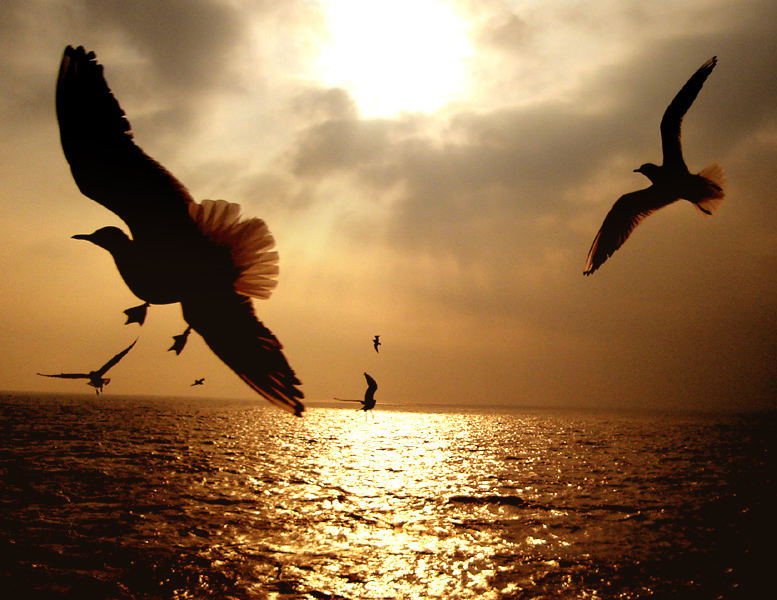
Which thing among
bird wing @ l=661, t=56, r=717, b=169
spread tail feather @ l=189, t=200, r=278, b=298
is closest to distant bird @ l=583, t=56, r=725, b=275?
bird wing @ l=661, t=56, r=717, b=169

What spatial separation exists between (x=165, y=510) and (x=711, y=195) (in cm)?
2130

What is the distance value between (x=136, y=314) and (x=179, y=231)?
433mm

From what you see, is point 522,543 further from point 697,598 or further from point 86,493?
point 86,493

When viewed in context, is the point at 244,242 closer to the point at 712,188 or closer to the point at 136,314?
the point at 136,314

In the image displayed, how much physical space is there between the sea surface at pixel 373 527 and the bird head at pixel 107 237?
1351cm

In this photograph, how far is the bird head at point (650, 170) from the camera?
297 inches

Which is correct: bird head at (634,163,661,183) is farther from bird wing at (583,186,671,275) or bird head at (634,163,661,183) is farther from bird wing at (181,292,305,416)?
bird wing at (181,292,305,416)

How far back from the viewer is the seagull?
2412mm

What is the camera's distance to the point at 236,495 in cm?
2497

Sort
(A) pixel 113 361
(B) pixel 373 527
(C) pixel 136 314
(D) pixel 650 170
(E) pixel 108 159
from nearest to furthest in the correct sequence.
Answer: (A) pixel 113 361
(C) pixel 136 314
(E) pixel 108 159
(D) pixel 650 170
(B) pixel 373 527

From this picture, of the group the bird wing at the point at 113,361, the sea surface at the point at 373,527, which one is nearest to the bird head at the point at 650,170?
the bird wing at the point at 113,361

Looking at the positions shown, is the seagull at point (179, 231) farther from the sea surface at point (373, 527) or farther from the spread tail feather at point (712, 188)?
the sea surface at point (373, 527)

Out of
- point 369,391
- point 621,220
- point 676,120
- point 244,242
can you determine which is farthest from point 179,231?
point 369,391

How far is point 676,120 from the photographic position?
25.8 ft
